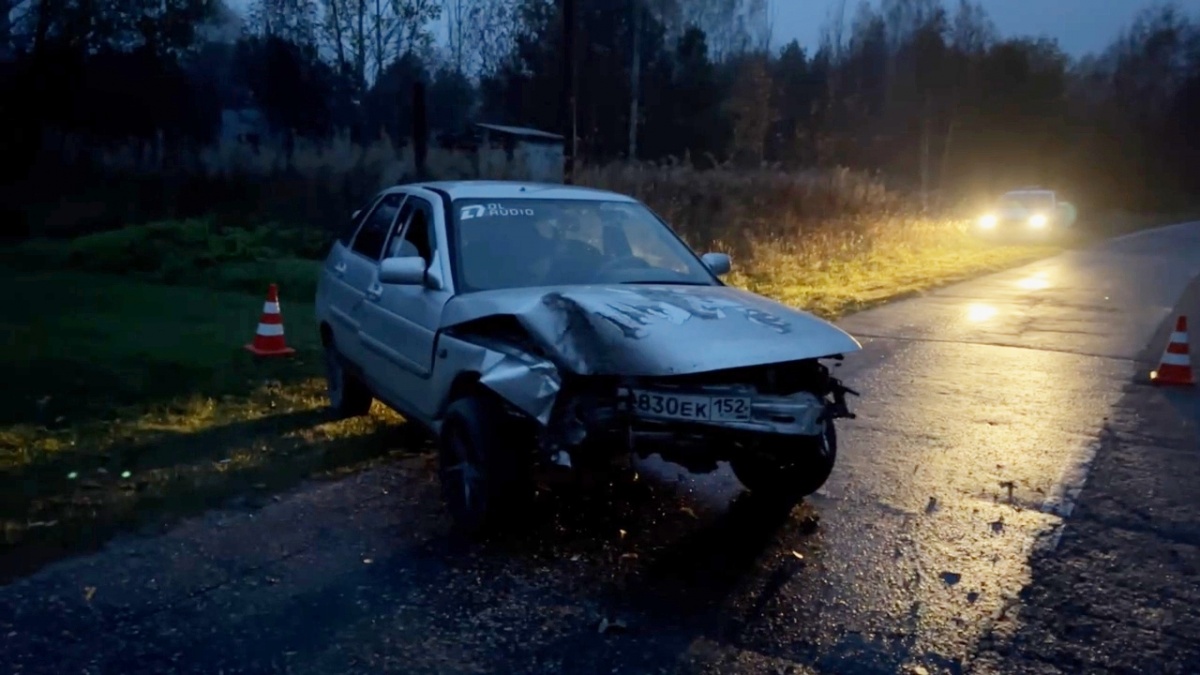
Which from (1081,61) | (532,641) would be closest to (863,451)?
(532,641)

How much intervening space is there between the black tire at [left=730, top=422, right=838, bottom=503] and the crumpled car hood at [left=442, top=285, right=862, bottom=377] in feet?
1.76

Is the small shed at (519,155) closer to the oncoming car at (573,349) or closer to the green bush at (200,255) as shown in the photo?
the green bush at (200,255)

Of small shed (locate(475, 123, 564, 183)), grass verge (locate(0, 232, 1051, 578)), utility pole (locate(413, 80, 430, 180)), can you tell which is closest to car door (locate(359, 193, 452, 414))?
grass verge (locate(0, 232, 1051, 578))

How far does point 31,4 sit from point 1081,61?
79.3 metres

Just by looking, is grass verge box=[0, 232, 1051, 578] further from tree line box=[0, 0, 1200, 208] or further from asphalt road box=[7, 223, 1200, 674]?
tree line box=[0, 0, 1200, 208]

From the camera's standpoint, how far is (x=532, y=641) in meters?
4.62

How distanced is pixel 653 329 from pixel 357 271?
317cm

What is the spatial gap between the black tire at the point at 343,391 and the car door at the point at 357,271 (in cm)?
25

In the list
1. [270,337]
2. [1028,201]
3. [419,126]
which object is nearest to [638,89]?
[1028,201]

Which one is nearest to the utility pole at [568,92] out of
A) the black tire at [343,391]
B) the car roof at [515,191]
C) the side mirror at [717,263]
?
the black tire at [343,391]

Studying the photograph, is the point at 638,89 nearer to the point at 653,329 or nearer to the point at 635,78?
the point at 635,78

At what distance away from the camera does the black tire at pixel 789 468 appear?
5.74 m

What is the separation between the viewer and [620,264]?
6.93m

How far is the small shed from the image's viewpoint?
24484mm
